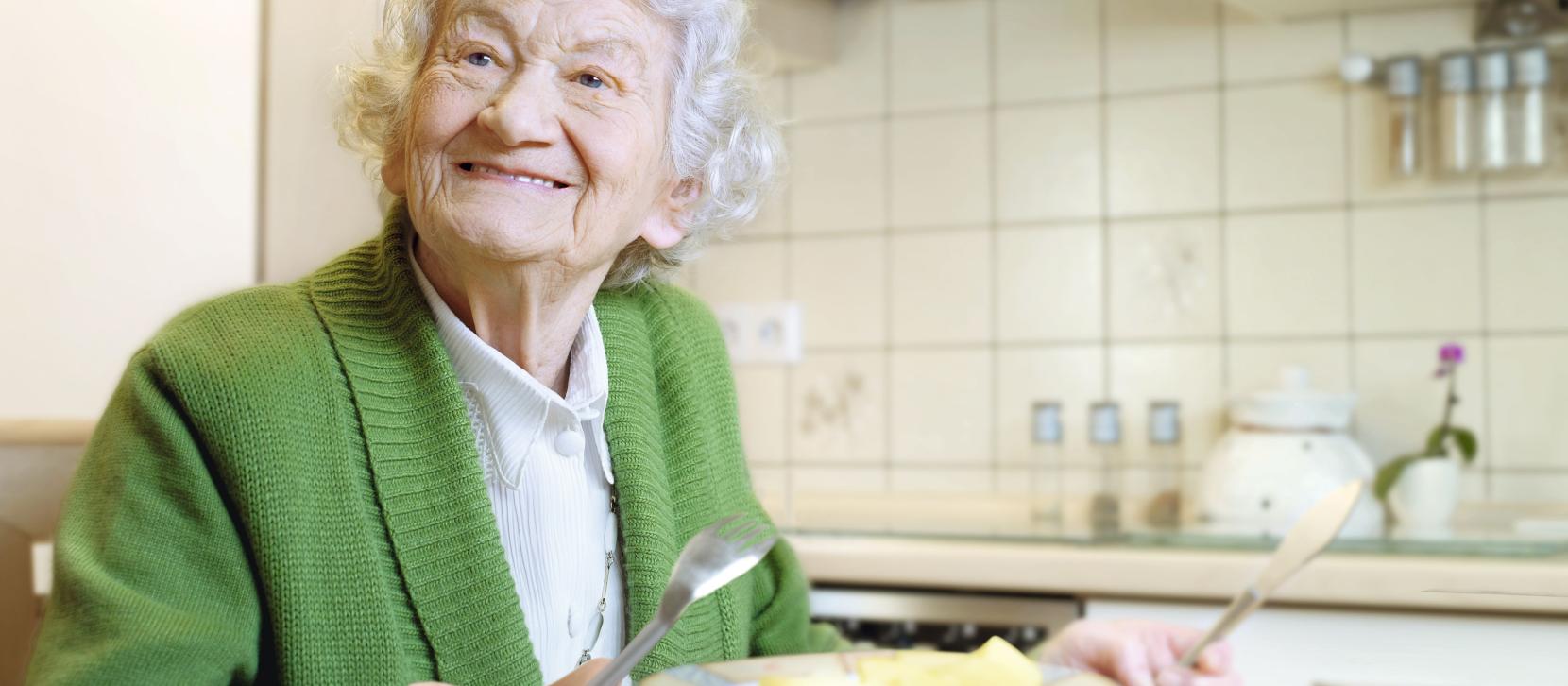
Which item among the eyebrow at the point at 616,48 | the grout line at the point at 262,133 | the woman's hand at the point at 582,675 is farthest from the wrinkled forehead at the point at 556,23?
the grout line at the point at 262,133

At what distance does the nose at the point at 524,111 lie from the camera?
2.53 ft

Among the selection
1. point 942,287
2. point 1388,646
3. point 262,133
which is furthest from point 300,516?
point 942,287

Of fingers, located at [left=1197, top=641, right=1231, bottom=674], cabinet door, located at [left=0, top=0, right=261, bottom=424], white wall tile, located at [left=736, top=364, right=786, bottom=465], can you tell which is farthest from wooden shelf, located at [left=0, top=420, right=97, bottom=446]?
white wall tile, located at [left=736, top=364, right=786, bottom=465]

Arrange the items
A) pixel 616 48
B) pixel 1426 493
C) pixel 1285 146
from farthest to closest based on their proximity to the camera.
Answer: pixel 1285 146 < pixel 1426 493 < pixel 616 48

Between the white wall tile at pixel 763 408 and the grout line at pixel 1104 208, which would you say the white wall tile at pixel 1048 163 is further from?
the white wall tile at pixel 763 408

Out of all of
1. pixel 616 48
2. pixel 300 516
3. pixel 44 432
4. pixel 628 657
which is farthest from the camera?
pixel 44 432

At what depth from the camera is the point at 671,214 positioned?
0.96 m

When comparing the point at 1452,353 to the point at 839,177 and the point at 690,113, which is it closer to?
the point at 839,177

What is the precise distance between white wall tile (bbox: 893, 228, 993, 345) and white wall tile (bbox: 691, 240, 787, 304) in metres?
0.21

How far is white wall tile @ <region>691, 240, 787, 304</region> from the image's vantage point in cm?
236

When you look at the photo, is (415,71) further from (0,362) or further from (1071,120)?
(1071,120)

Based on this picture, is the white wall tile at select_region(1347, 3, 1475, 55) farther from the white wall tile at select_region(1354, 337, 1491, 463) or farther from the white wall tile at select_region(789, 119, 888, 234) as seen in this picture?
the white wall tile at select_region(789, 119, 888, 234)

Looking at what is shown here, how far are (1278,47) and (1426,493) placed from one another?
0.68m

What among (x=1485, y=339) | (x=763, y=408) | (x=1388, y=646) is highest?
(x=1485, y=339)
